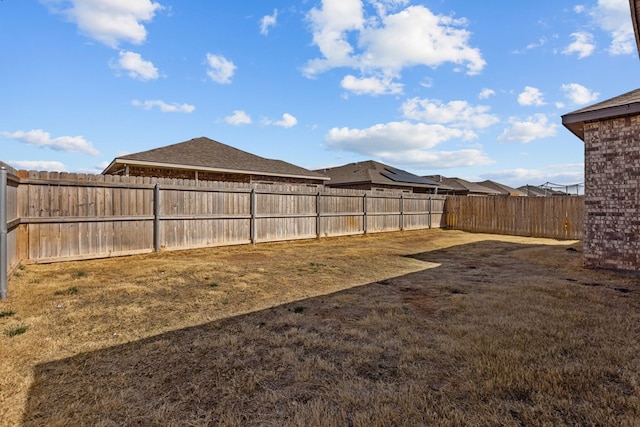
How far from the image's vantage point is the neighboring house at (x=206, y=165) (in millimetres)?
12525

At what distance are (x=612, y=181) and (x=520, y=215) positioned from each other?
34.1 feet

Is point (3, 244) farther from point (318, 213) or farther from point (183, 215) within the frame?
point (318, 213)

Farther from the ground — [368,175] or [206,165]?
[368,175]

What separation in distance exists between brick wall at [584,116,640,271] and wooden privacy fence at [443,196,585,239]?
24.0 ft

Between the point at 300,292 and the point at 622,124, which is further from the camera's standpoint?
the point at 622,124

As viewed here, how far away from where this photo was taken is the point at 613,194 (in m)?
6.63

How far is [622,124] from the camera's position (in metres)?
6.52

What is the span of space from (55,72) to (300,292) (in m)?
11.5

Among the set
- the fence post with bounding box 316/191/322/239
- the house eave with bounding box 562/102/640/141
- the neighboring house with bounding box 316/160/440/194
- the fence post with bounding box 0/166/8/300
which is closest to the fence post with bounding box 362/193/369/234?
the fence post with bounding box 316/191/322/239

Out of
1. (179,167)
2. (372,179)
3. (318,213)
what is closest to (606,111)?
(318,213)

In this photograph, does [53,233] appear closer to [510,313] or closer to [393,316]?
[393,316]

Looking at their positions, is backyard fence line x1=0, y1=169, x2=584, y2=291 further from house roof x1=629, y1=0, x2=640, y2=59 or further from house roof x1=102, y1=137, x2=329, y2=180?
house roof x1=629, y1=0, x2=640, y2=59

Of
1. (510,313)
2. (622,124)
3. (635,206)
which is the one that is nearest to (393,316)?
(510,313)

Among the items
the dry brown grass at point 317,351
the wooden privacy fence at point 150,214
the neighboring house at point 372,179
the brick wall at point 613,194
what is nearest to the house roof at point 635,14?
the brick wall at point 613,194
